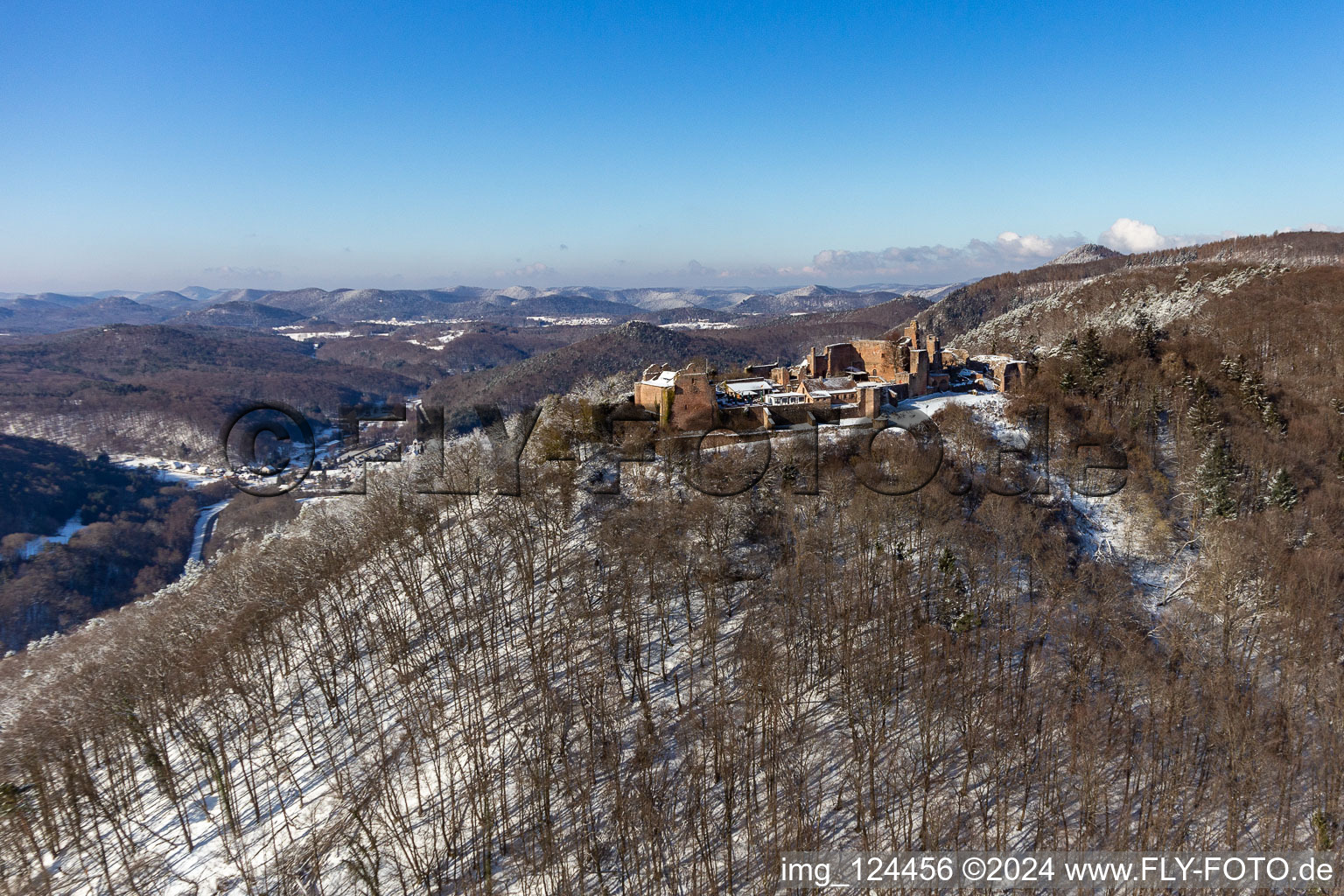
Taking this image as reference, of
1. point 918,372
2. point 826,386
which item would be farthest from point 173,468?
point 918,372

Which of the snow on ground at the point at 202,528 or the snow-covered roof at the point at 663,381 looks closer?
the snow-covered roof at the point at 663,381

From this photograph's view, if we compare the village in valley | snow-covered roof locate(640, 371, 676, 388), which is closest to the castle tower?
the village in valley

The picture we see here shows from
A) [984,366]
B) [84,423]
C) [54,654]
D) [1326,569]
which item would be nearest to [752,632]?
[1326,569]

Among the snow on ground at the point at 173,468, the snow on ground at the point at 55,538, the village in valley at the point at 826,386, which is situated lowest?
the snow on ground at the point at 55,538

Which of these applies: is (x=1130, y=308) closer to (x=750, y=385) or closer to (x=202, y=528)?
(x=750, y=385)

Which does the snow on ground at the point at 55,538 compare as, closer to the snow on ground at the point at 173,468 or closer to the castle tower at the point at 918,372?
the snow on ground at the point at 173,468

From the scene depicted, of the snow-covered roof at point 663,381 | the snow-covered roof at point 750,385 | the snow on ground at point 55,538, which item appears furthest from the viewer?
the snow on ground at point 55,538

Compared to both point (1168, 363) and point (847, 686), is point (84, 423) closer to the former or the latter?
point (847, 686)

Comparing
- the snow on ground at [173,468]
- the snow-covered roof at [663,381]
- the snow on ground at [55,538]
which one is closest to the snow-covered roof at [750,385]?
the snow-covered roof at [663,381]

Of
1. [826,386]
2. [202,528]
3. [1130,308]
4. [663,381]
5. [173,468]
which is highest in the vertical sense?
[1130,308]
